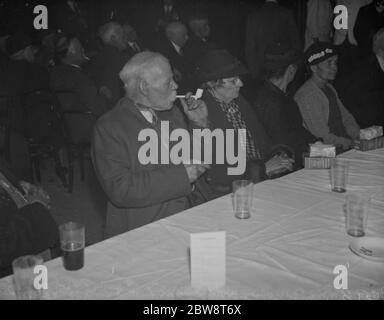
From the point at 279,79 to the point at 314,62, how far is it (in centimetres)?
34

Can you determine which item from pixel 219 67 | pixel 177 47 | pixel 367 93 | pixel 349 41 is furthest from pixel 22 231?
pixel 349 41

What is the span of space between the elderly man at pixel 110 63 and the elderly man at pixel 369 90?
7.38 feet

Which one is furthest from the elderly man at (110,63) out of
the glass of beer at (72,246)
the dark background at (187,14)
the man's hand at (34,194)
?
the glass of beer at (72,246)

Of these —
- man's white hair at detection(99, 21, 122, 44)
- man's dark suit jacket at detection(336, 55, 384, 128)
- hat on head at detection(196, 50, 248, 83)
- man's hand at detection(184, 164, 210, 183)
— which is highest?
man's white hair at detection(99, 21, 122, 44)

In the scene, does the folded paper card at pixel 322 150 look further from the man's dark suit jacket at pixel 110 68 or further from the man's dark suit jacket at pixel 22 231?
the man's dark suit jacket at pixel 110 68

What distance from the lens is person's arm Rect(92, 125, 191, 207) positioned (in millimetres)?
1995

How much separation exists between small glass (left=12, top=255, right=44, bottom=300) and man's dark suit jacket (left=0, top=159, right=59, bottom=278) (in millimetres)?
578

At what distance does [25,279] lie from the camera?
1210mm

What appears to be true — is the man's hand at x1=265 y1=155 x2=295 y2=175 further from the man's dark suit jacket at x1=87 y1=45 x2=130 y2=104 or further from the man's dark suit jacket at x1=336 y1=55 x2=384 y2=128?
the man's dark suit jacket at x1=87 y1=45 x2=130 y2=104

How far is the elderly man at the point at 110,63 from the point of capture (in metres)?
4.57

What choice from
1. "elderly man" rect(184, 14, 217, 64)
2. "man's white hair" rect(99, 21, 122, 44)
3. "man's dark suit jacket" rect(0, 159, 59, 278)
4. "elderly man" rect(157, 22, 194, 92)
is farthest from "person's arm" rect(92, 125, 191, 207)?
"elderly man" rect(184, 14, 217, 64)

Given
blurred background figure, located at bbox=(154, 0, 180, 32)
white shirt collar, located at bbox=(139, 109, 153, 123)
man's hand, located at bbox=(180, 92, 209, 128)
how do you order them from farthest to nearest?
blurred background figure, located at bbox=(154, 0, 180, 32), man's hand, located at bbox=(180, 92, 209, 128), white shirt collar, located at bbox=(139, 109, 153, 123)

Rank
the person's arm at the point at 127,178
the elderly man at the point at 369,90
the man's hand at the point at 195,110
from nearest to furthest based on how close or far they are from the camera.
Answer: the person's arm at the point at 127,178
the man's hand at the point at 195,110
the elderly man at the point at 369,90
